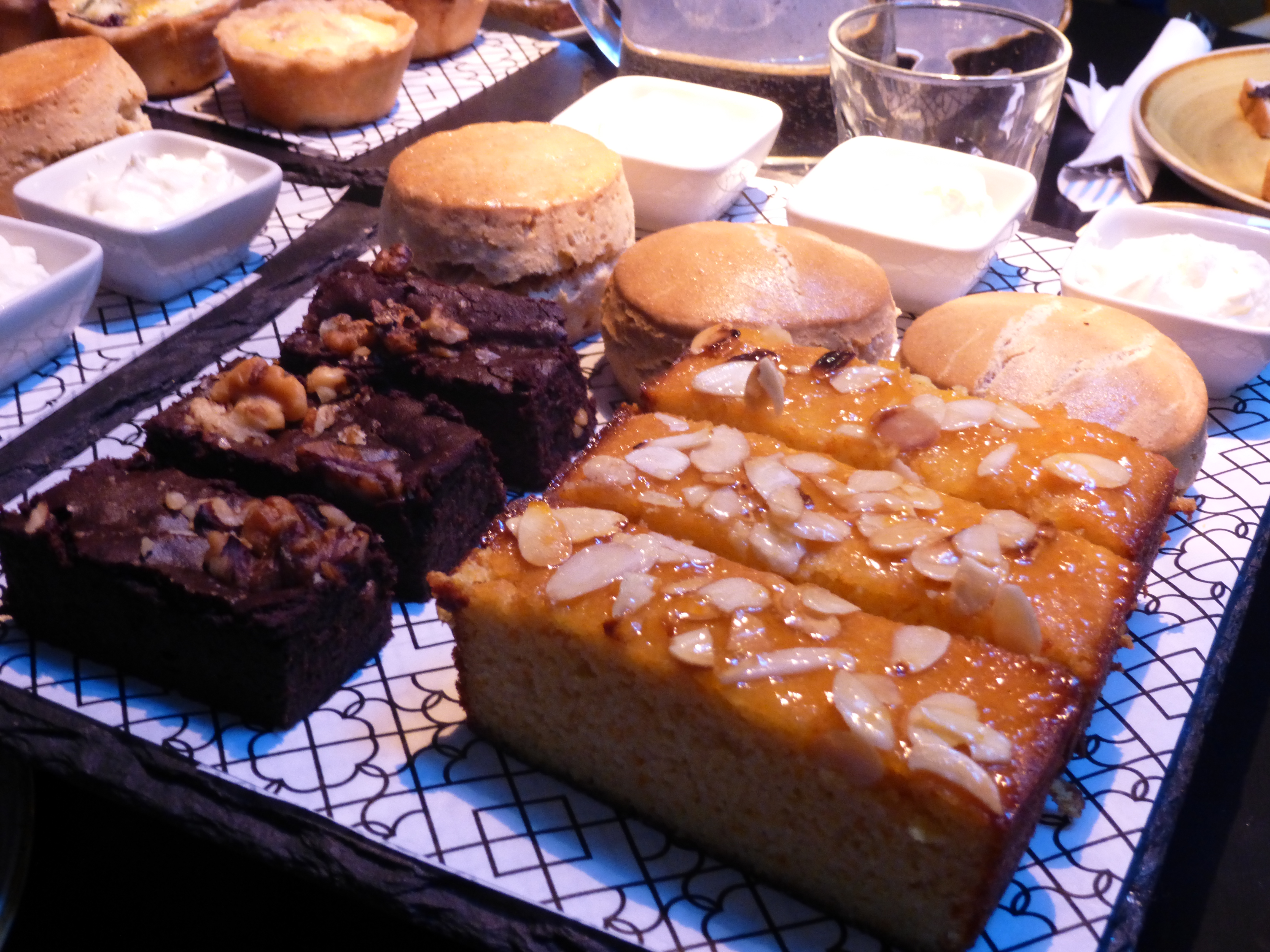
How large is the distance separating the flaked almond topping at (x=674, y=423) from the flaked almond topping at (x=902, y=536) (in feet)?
1.38

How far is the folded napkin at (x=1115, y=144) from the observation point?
3926 mm

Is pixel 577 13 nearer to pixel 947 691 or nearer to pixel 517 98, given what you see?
pixel 517 98

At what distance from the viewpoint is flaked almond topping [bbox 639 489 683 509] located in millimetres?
1928

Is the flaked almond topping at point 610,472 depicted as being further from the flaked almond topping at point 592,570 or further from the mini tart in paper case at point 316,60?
the mini tart in paper case at point 316,60

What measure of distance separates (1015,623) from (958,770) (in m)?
0.34

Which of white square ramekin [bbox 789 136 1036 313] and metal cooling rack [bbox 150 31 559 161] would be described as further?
metal cooling rack [bbox 150 31 559 161]

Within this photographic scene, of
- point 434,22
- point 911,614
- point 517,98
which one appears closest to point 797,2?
point 517,98

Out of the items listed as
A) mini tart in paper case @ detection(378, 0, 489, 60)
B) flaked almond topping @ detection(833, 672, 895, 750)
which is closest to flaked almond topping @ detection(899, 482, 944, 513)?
flaked almond topping @ detection(833, 672, 895, 750)

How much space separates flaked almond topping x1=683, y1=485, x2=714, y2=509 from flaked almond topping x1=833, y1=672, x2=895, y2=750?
47 cm

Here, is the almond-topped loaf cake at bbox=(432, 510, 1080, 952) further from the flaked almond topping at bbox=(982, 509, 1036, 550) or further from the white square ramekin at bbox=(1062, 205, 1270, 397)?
the white square ramekin at bbox=(1062, 205, 1270, 397)

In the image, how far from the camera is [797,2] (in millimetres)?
3705

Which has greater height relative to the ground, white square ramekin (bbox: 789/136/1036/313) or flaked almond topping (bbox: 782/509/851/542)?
flaked almond topping (bbox: 782/509/851/542)

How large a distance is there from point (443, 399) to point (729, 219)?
151 centimetres

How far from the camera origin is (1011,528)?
187cm
